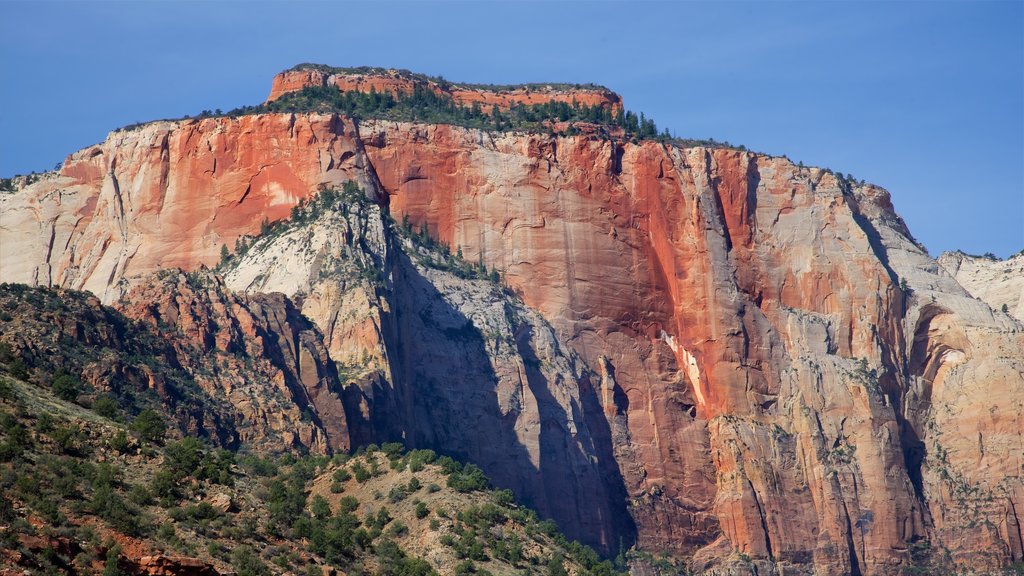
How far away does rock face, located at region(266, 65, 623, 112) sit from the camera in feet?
497

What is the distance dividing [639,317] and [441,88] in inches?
887

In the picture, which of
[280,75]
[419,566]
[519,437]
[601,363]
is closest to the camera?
[419,566]

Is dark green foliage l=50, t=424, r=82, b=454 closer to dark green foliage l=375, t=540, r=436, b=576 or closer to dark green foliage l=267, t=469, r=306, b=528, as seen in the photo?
dark green foliage l=267, t=469, r=306, b=528

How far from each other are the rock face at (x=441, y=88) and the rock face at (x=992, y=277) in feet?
92.4

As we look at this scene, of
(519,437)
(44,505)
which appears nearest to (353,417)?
(519,437)

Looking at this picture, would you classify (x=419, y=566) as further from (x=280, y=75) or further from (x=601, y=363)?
(x=280, y=75)

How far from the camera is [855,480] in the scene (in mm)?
142750

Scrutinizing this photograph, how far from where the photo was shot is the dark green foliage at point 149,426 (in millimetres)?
88938

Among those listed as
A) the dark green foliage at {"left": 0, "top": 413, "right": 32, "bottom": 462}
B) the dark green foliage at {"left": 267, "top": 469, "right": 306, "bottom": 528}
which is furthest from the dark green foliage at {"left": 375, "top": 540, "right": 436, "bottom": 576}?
the dark green foliage at {"left": 0, "top": 413, "right": 32, "bottom": 462}

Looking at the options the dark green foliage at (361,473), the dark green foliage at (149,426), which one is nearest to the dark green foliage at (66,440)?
the dark green foliage at (149,426)

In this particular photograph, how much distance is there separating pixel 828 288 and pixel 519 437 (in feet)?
88.3

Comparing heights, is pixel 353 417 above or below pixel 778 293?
below

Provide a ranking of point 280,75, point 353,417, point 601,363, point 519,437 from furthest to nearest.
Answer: point 280,75
point 601,363
point 519,437
point 353,417

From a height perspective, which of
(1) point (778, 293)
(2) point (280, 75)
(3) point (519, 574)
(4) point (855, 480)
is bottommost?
(3) point (519, 574)
